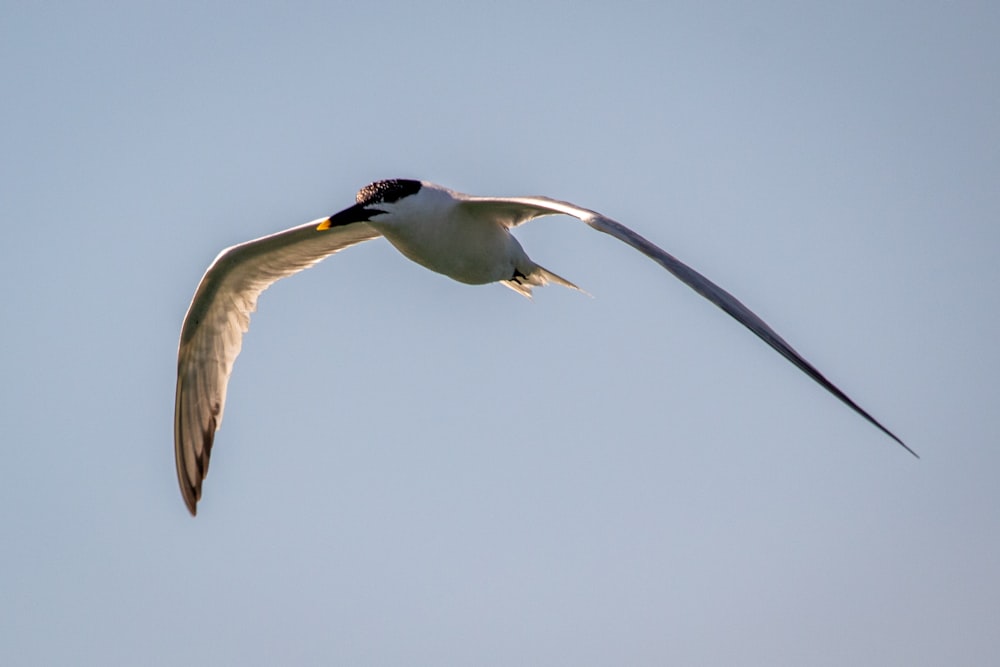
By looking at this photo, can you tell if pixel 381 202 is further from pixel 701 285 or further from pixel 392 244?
pixel 701 285

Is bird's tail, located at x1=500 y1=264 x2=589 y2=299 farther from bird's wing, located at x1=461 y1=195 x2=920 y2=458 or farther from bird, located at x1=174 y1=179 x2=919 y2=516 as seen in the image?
bird's wing, located at x1=461 y1=195 x2=920 y2=458

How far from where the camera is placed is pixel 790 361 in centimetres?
693

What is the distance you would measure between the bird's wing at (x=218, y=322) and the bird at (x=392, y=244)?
0.01m

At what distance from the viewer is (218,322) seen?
1338 cm

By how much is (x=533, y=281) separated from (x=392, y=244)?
175 centimetres

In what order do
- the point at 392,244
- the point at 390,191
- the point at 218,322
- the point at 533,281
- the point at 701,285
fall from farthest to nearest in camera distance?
1. the point at 218,322
2. the point at 533,281
3. the point at 392,244
4. the point at 390,191
5. the point at 701,285

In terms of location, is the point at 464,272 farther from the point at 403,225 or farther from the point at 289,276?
the point at 289,276

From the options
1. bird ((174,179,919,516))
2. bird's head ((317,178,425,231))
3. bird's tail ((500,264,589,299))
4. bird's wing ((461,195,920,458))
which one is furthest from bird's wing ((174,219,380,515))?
bird's wing ((461,195,920,458))

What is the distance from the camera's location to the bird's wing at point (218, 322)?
12828 mm

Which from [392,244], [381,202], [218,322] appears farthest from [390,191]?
[218,322]

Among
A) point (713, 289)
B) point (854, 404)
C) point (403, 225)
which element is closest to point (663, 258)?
point (713, 289)

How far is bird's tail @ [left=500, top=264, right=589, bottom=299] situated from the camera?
39.4 feet

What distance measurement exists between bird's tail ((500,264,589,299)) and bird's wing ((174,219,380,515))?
5.53 feet

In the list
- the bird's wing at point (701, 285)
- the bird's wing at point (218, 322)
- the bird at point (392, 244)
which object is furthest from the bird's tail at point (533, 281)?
the bird's wing at point (701, 285)
